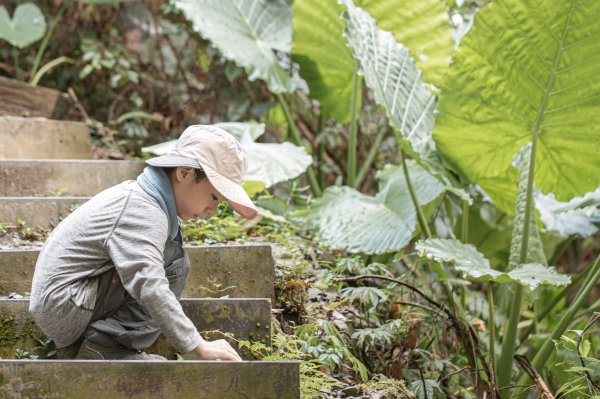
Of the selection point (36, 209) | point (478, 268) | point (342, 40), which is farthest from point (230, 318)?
point (342, 40)

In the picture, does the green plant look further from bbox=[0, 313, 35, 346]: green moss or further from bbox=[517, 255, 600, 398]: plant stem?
bbox=[0, 313, 35, 346]: green moss

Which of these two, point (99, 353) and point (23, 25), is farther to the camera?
point (23, 25)

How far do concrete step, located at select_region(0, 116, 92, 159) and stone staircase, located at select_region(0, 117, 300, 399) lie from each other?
0.65 m

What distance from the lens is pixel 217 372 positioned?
1.99 metres

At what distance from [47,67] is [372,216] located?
292 cm

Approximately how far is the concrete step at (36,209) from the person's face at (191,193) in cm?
108

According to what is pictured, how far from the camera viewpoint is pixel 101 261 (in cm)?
211

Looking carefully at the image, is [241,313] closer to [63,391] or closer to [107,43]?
[63,391]

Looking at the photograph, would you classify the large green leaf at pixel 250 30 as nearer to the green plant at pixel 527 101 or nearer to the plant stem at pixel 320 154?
the plant stem at pixel 320 154

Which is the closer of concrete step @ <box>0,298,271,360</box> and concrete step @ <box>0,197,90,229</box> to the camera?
concrete step @ <box>0,298,271,360</box>

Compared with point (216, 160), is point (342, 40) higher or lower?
higher

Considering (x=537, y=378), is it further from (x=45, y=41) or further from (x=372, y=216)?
(x=45, y=41)

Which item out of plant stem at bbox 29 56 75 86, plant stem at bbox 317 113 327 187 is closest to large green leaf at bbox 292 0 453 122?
plant stem at bbox 317 113 327 187

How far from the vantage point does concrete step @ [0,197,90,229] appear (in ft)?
10.1
